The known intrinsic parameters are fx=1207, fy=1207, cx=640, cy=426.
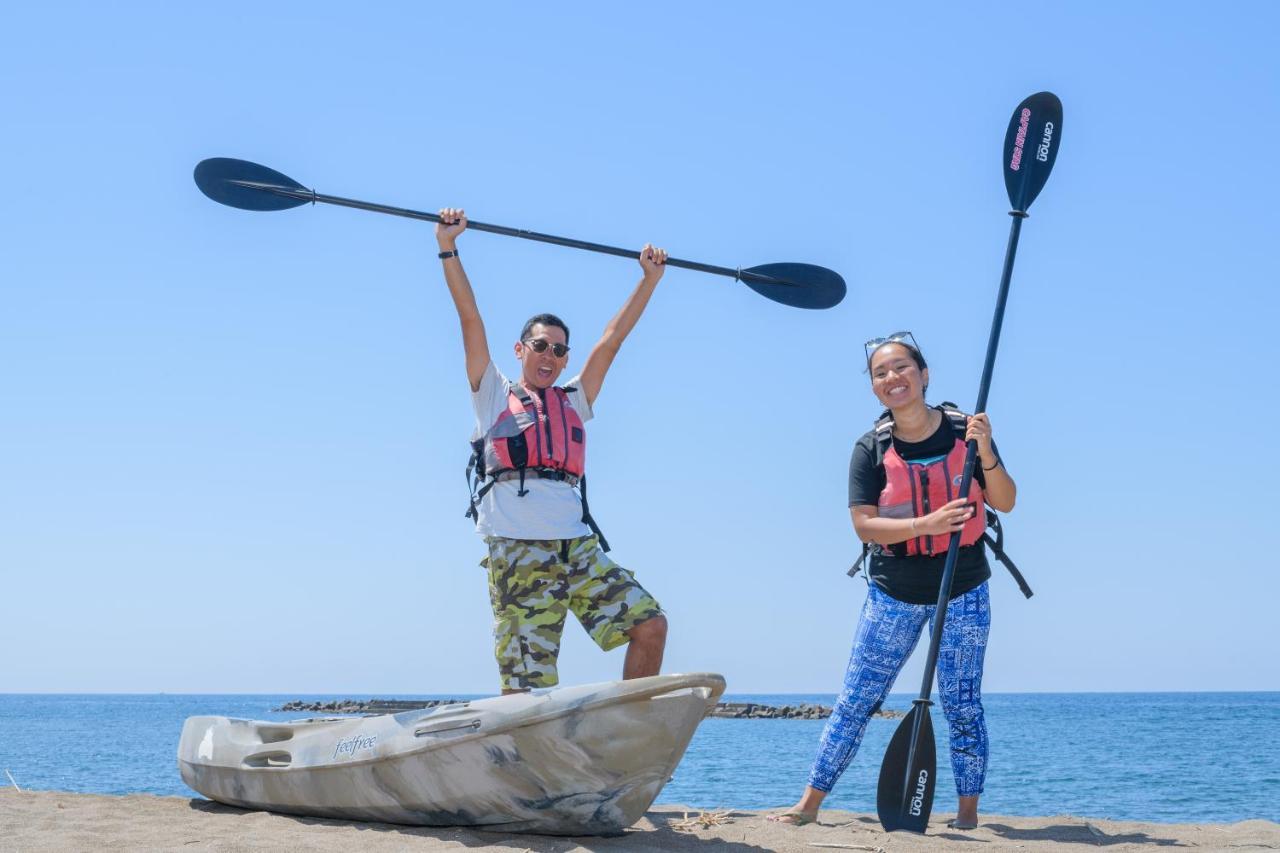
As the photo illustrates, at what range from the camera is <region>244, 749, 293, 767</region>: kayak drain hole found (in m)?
5.31

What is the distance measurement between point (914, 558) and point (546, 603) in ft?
5.16

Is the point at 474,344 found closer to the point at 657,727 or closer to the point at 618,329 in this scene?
the point at 618,329

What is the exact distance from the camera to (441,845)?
4.24 meters

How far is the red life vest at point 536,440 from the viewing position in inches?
202

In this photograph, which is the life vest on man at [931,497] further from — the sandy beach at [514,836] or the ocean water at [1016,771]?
the ocean water at [1016,771]

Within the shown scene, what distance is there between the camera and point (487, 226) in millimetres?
5996

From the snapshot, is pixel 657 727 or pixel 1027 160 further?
pixel 1027 160

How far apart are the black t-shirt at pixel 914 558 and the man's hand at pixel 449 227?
2.04 metres

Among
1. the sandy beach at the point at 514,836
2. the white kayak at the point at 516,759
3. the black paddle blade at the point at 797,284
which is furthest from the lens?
the black paddle blade at the point at 797,284

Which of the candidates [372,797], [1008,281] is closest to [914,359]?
[1008,281]

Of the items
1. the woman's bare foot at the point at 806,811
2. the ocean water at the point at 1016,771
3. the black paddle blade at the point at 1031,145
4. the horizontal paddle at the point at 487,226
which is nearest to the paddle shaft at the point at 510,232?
the horizontal paddle at the point at 487,226

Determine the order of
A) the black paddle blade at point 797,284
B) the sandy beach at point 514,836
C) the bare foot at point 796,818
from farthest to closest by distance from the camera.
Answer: the black paddle blade at point 797,284
the bare foot at point 796,818
the sandy beach at point 514,836

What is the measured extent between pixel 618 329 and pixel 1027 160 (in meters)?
2.33

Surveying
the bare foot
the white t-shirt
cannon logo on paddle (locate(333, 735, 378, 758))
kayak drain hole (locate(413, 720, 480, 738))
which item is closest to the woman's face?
the white t-shirt
